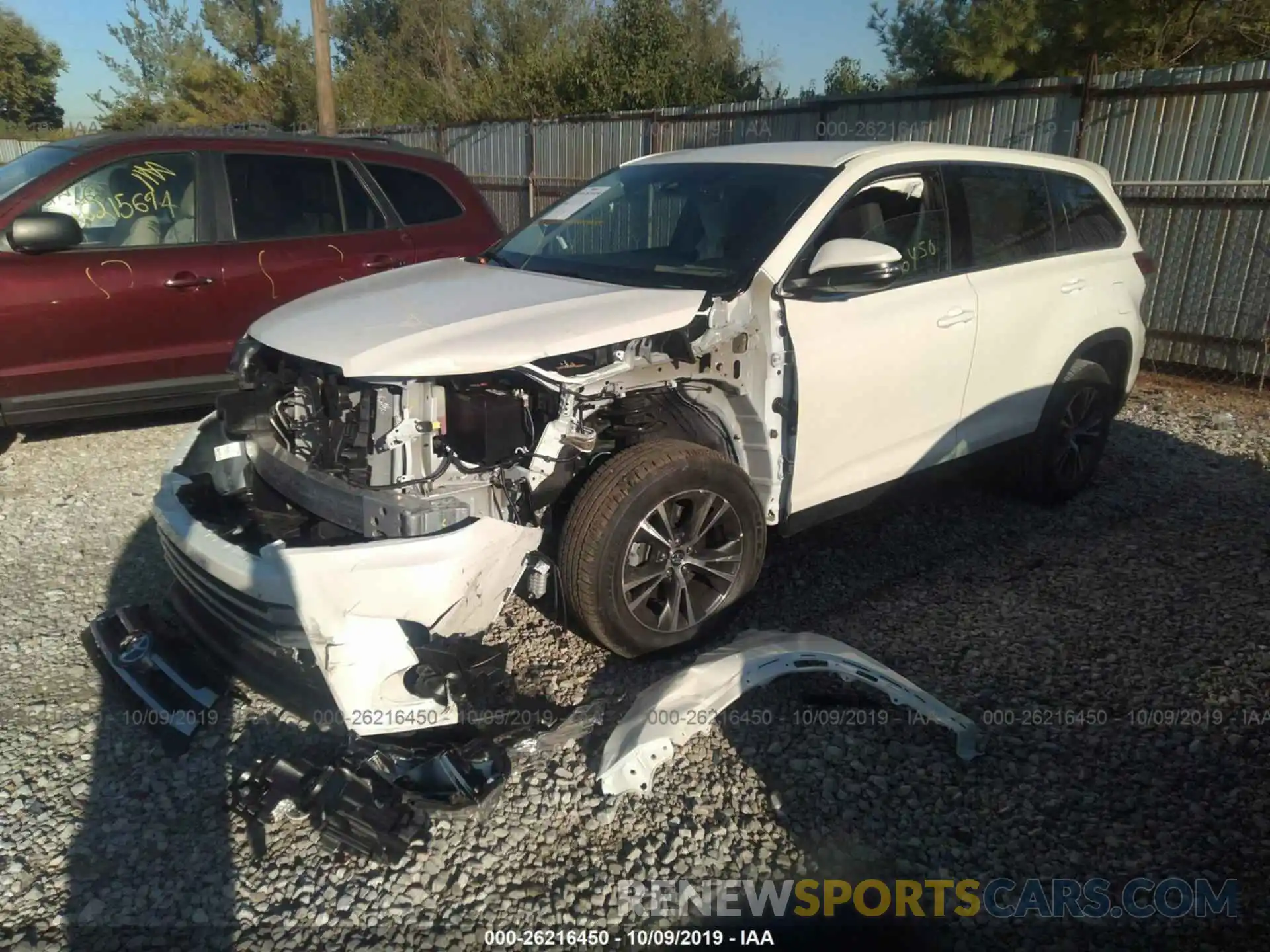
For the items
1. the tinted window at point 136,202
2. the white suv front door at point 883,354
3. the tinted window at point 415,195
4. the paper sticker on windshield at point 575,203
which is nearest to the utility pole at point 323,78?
the tinted window at point 415,195

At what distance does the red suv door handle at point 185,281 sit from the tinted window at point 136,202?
25 cm

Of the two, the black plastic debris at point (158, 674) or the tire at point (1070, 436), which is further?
the tire at point (1070, 436)

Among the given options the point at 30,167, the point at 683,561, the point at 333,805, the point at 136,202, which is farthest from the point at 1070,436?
the point at 30,167

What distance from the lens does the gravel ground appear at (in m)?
2.34

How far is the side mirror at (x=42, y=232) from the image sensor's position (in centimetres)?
484

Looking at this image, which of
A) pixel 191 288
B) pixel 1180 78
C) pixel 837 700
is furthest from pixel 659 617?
pixel 1180 78

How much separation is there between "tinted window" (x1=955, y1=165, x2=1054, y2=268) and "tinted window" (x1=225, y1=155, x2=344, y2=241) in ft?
13.1

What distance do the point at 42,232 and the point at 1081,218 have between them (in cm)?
554

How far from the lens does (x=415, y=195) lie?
6316 millimetres

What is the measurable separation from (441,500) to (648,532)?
789mm

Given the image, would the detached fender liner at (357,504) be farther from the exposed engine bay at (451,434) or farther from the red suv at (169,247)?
the red suv at (169,247)

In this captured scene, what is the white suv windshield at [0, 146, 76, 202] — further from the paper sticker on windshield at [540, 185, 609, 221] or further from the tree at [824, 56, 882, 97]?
the tree at [824, 56, 882, 97]

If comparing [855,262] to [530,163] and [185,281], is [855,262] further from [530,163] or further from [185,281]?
[530,163]

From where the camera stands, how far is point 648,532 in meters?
3.23
